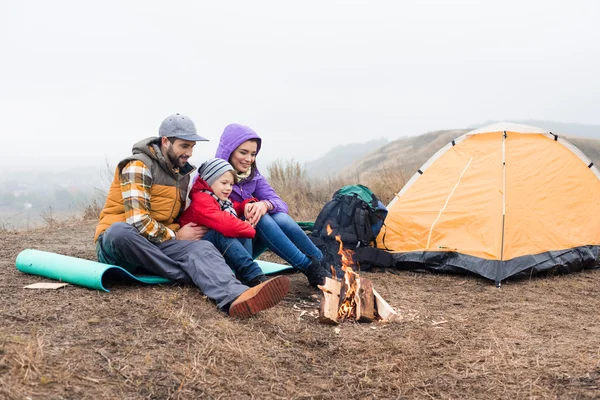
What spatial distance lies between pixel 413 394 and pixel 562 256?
3583mm

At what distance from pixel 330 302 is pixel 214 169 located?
1.39 meters

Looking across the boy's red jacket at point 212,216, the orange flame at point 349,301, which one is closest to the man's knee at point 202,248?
the boy's red jacket at point 212,216

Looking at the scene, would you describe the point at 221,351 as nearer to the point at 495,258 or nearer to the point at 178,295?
the point at 178,295

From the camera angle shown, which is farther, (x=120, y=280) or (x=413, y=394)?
(x=120, y=280)

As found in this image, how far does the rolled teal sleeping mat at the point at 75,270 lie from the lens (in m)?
4.10

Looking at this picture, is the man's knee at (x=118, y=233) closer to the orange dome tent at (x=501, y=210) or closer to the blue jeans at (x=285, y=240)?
the blue jeans at (x=285, y=240)

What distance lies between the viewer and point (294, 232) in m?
4.75

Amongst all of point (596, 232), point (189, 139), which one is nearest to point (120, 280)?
point (189, 139)

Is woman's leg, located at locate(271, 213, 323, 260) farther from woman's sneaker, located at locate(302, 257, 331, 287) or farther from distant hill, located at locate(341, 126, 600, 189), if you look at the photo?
distant hill, located at locate(341, 126, 600, 189)

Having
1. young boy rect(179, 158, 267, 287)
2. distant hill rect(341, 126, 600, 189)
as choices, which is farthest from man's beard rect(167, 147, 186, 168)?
distant hill rect(341, 126, 600, 189)

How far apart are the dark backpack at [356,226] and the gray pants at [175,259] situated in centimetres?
196

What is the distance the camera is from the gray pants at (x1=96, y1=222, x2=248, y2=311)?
399cm

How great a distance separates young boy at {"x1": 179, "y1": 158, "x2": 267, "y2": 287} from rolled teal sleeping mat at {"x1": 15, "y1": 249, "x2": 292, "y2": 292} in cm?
52

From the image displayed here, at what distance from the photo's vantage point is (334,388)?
Result: 2.96 meters
